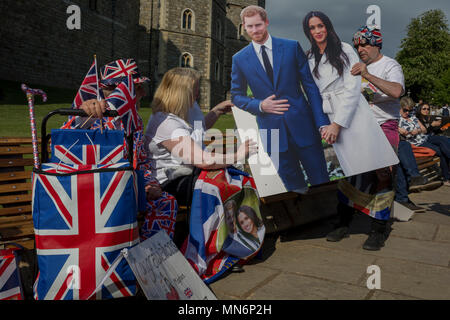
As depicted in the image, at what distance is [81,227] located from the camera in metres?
2.04

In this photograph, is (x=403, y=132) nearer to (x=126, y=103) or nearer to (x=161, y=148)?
(x=161, y=148)

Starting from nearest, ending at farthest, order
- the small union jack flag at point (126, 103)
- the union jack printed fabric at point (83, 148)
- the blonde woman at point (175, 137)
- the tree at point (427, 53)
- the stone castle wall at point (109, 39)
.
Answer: the union jack printed fabric at point (83, 148) < the small union jack flag at point (126, 103) < the blonde woman at point (175, 137) < the stone castle wall at point (109, 39) < the tree at point (427, 53)

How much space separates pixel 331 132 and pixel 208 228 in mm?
1232

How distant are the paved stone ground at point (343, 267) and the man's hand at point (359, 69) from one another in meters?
1.42

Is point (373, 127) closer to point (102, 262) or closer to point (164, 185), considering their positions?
point (164, 185)

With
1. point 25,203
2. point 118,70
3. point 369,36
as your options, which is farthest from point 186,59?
point 25,203

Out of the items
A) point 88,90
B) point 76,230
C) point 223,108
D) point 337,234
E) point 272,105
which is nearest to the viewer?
point 76,230

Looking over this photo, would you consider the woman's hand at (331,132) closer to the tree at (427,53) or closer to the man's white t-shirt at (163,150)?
the man's white t-shirt at (163,150)

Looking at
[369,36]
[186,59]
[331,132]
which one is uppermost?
[186,59]

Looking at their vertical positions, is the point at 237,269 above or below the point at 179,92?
below

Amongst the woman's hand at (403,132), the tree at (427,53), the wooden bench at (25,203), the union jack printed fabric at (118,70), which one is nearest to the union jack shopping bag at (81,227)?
the wooden bench at (25,203)

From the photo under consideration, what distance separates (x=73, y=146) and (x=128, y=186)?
451 mm

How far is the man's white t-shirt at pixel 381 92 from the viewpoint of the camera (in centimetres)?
332
